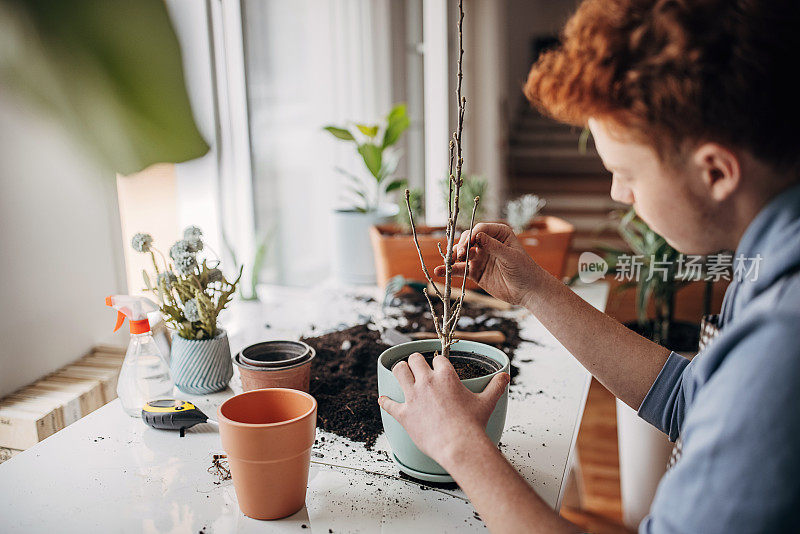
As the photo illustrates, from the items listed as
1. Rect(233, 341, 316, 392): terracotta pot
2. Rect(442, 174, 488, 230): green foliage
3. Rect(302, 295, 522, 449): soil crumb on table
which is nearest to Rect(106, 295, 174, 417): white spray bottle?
Rect(233, 341, 316, 392): terracotta pot

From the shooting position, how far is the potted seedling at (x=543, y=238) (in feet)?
5.78

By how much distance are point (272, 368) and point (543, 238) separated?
3.33 ft

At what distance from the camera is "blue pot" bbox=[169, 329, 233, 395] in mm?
1104

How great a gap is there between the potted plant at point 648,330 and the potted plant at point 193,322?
42.7 inches

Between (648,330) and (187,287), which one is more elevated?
(187,287)

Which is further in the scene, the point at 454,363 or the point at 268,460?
the point at 454,363

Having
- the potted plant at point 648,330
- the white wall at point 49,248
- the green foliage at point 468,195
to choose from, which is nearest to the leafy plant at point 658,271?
the potted plant at point 648,330

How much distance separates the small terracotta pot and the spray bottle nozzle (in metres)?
0.32

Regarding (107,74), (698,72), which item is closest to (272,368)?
(698,72)

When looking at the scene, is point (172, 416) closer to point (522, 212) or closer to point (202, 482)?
point (202, 482)

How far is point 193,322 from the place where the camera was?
3.64 ft

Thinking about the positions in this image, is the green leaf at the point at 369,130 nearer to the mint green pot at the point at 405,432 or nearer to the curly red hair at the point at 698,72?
the mint green pot at the point at 405,432

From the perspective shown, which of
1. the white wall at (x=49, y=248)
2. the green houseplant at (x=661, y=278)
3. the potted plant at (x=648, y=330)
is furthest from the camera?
the green houseplant at (x=661, y=278)

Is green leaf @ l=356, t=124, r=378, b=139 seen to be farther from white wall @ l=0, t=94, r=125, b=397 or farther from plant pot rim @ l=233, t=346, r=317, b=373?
plant pot rim @ l=233, t=346, r=317, b=373
